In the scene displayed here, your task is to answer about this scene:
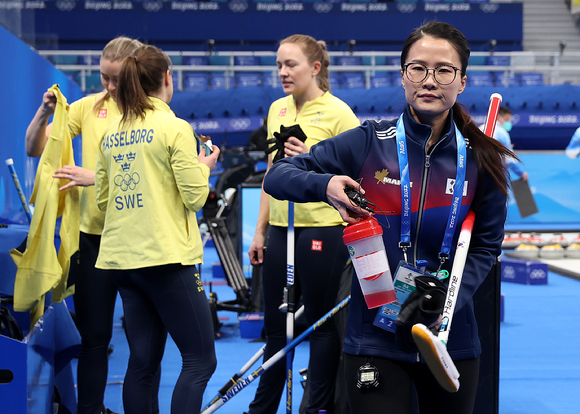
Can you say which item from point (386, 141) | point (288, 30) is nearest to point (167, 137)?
point (386, 141)

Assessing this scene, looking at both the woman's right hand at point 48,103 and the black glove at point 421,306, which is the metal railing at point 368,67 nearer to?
the woman's right hand at point 48,103

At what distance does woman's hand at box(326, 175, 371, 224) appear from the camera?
4.29 feet

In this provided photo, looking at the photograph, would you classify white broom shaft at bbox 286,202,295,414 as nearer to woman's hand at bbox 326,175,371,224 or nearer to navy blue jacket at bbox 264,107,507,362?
navy blue jacket at bbox 264,107,507,362

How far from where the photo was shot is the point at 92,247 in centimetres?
251

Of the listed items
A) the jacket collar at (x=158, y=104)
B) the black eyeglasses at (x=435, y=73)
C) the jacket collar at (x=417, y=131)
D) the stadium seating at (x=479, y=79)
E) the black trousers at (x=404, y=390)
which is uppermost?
the stadium seating at (x=479, y=79)

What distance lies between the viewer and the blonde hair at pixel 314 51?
255 cm

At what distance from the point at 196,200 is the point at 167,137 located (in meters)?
0.23

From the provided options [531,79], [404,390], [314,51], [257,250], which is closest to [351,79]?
[531,79]

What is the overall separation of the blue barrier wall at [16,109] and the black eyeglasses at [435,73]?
2.16 metres

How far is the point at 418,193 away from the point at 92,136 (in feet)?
5.25

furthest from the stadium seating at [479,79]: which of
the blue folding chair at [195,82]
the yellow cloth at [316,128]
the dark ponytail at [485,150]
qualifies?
the dark ponytail at [485,150]

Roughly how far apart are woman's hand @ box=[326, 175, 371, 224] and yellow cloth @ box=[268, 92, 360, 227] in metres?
1.15

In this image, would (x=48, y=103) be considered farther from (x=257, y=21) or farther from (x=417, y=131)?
(x=257, y=21)

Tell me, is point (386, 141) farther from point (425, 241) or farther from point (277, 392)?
point (277, 392)
